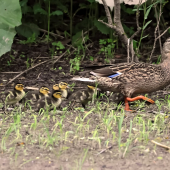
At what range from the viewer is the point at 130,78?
15.5ft

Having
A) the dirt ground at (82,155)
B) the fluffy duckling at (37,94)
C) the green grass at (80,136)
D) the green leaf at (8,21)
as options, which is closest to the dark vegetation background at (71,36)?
the green leaf at (8,21)

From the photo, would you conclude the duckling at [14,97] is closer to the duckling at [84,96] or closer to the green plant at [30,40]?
the duckling at [84,96]

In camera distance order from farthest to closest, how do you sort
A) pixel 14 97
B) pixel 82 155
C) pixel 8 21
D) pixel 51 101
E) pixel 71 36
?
pixel 71 36, pixel 8 21, pixel 14 97, pixel 51 101, pixel 82 155

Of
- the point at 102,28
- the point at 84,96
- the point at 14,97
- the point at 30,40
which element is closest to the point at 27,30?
the point at 30,40

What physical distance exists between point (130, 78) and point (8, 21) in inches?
80.6

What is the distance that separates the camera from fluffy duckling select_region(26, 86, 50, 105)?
4.74 meters

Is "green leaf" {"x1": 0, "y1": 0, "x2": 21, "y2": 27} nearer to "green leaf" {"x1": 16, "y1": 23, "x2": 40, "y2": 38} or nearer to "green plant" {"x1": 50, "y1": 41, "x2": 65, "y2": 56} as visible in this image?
"green plant" {"x1": 50, "y1": 41, "x2": 65, "y2": 56}

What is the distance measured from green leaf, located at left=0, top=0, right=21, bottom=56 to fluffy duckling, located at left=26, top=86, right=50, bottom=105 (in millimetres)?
862

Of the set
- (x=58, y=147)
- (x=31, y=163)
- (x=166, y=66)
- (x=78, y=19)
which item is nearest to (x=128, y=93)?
(x=166, y=66)

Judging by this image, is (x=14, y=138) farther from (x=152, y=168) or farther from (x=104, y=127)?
(x=152, y=168)

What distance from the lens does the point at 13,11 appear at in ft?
17.7

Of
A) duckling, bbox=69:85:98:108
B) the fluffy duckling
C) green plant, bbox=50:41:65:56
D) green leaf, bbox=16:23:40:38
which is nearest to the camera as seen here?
duckling, bbox=69:85:98:108

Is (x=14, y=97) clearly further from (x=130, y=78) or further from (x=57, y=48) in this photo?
(x=57, y=48)

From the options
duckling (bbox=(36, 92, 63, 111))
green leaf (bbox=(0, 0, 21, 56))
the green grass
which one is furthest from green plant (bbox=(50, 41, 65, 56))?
the green grass
